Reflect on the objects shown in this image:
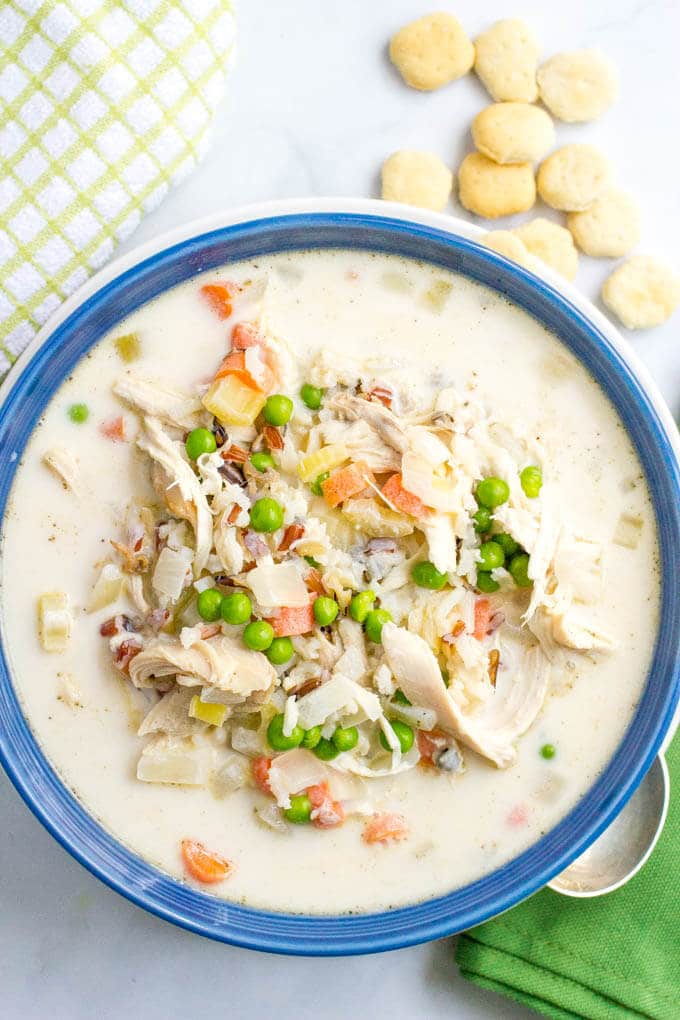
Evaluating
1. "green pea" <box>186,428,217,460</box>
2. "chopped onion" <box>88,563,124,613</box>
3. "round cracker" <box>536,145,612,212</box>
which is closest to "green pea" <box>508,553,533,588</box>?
"green pea" <box>186,428,217,460</box>

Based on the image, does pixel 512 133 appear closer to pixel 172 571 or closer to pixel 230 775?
pixel 172 571

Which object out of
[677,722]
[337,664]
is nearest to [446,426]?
[337,664]

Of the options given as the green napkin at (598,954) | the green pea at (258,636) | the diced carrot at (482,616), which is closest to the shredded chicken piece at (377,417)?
the diced carrot at (482,616)

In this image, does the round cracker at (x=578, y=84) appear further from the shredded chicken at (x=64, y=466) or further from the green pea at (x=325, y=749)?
the green pea at (x=325, y=749)

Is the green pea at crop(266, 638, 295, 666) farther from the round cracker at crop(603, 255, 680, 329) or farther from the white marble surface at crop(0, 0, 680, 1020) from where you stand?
the round cracker at crop(603, 255, 680, 329)

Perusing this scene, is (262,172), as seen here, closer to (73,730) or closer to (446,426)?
(446,426)

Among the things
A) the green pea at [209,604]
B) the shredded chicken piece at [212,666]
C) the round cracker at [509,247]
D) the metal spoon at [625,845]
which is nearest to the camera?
the shredded chicken piece at [212,666]
